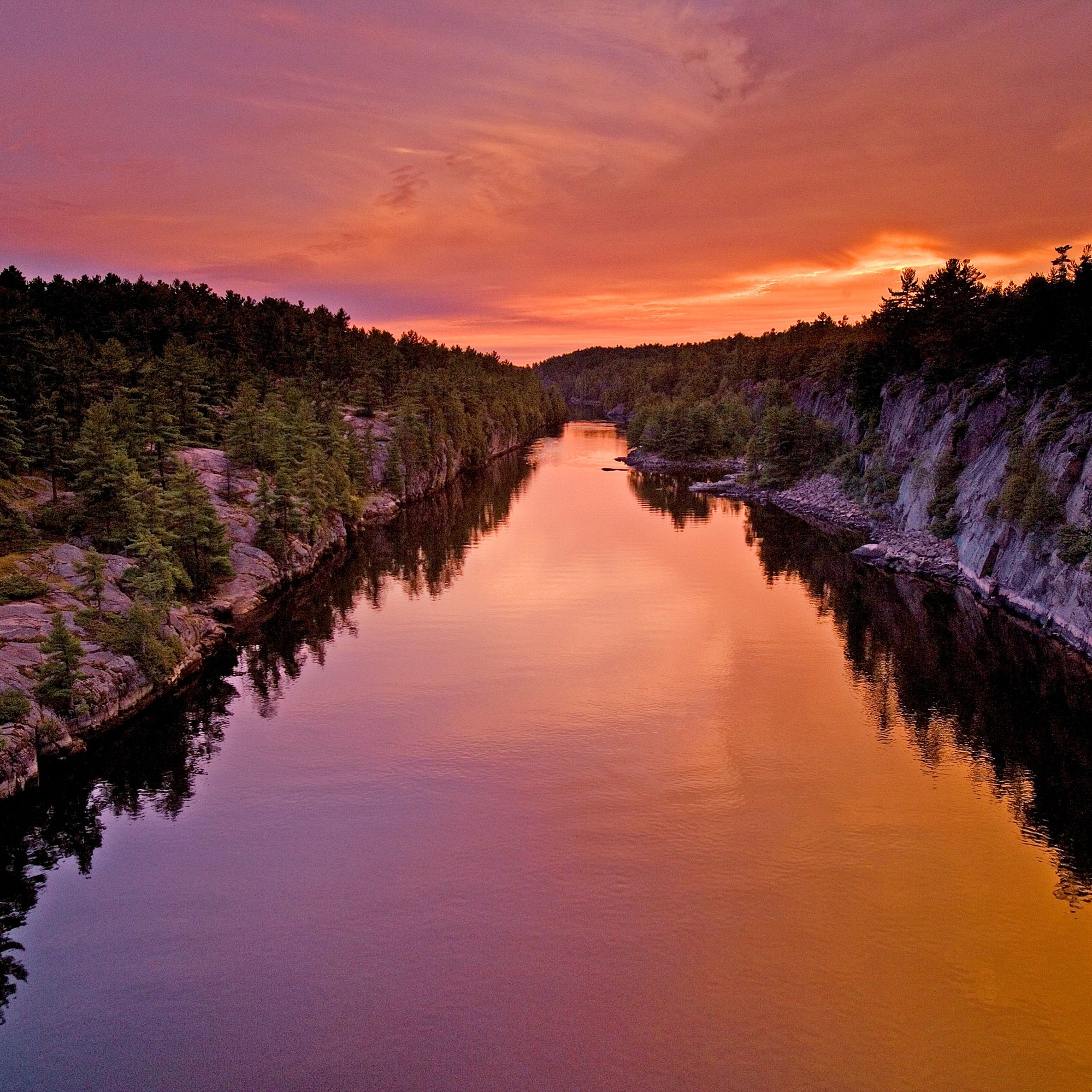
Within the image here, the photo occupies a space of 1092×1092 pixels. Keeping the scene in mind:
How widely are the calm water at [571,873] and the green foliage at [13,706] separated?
148 inches

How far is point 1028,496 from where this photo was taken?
63.0m

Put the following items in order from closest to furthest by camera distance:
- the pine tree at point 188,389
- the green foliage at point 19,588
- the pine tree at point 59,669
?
the pine tree at point 59,669 < the green foliage at point 19,588 < the pine tree at point 188,389

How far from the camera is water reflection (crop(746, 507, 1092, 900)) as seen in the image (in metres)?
36.5

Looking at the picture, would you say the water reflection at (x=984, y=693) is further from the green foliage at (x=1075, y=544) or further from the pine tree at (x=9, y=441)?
the pine tree at (x=9, y=441)

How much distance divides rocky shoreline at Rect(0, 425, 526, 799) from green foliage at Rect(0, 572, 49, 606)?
197 mm

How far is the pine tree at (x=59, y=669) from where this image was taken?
38469 millimetres

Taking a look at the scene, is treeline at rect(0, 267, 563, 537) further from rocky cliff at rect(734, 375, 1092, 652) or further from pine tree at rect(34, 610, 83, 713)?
rocky cliff at rect(734, 375, 1092, 652)

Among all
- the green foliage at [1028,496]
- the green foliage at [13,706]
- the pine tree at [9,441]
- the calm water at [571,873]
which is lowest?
the calm water at [571,873]

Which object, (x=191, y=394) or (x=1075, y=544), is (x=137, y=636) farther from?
(x=1075, y=544)

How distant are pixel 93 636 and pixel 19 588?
5267 millimetres

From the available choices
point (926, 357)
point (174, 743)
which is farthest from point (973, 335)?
point (174, 743)

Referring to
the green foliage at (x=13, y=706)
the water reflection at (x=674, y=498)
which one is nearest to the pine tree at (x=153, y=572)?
the green foliage at (x=13, y=706)

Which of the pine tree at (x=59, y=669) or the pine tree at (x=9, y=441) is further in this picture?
the pine tree at (x=9, y=441)

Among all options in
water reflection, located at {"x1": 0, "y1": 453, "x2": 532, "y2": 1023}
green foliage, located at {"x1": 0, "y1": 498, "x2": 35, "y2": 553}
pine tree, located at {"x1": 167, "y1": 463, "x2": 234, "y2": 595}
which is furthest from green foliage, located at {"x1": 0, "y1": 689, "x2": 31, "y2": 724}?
pine tree, located at {"x1": 167, "y1": 463, "x2": 234, "y2": 595}
